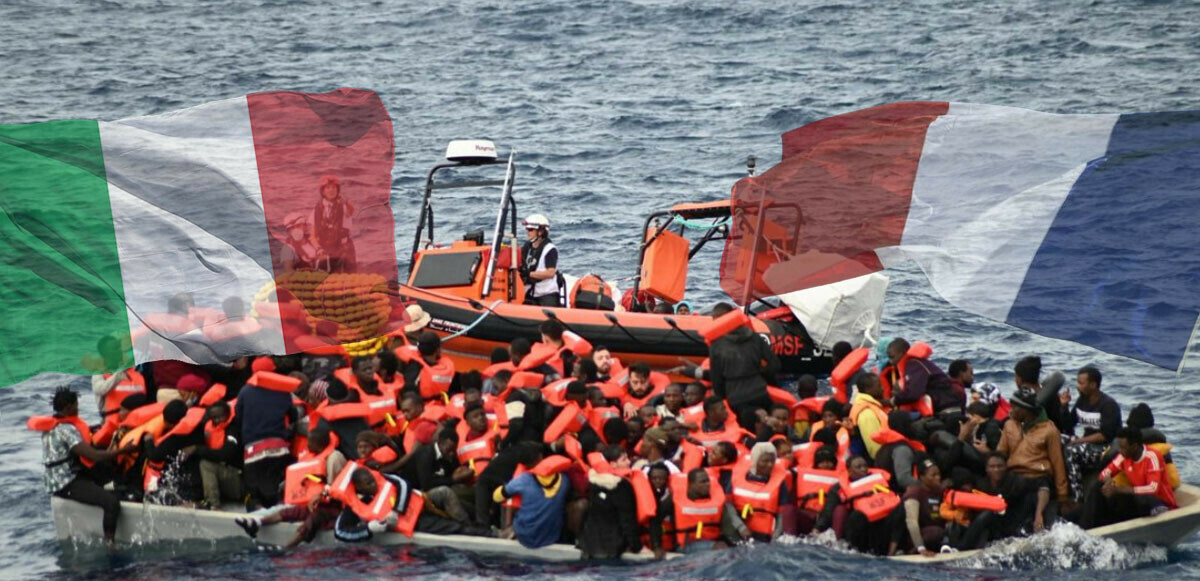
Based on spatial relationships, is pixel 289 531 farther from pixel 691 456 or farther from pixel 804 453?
pixel 804 453

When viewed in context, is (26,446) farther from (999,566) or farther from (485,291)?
(999,566)

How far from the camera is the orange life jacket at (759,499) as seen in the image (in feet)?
42.2


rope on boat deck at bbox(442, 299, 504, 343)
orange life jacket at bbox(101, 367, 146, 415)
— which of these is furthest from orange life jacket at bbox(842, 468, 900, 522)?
orange life jacket at bbox(101, 367, 146, 415)

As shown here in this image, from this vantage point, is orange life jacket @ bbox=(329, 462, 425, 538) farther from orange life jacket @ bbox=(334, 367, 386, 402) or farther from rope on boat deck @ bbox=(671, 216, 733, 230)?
rope on boat deck @ bbox=(671, 216, 733, 230)

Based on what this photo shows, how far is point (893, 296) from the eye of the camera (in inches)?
926

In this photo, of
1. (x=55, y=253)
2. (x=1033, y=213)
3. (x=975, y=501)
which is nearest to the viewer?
(x=55, y=253)

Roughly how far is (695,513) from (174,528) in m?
5.08

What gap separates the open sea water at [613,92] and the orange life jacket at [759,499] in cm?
22

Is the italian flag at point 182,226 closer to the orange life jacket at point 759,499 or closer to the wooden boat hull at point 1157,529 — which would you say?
the orange life jacket at point 759,499

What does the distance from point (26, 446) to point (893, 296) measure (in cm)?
1331

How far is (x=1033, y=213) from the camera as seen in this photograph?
1236 cm

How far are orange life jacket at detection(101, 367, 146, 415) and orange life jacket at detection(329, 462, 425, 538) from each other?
9.35 ft

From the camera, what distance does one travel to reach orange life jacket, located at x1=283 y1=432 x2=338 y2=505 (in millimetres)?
13594

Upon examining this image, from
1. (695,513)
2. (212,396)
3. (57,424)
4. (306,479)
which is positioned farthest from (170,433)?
(695,513)
